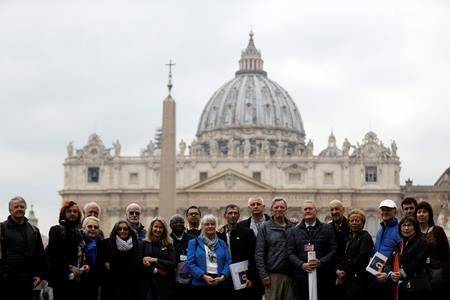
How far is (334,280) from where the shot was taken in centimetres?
1444

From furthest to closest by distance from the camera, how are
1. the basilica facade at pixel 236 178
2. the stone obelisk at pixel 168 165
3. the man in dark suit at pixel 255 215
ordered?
the basilica facade at pixel 236 178
the stone obelisk at pixel 168 165
the man in dark suit at pixel 255 215

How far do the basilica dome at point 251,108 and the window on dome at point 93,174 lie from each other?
2317 centimetres

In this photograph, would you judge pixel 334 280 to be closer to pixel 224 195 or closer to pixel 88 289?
pixel 88 289

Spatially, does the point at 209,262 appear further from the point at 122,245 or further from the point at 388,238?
the point at 388,238

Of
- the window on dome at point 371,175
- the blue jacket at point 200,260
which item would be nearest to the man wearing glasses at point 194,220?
the blue jacket at point 200,260

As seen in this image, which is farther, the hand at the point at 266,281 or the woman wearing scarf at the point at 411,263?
the hand at the point at 266,281

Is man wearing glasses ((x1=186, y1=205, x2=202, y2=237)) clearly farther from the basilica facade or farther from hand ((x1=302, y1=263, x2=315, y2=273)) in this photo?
the basilica facade

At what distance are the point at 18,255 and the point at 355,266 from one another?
4.44 m

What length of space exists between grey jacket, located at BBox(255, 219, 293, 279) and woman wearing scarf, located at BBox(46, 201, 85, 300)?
2370mm

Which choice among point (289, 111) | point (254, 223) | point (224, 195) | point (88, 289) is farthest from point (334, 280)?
point (289, 111)

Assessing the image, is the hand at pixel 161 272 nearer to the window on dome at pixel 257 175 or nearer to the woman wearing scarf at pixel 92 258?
the woman wearing scarf at pixel 92 258

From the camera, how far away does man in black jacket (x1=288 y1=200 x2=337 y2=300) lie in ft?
46.7

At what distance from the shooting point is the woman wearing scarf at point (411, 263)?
13.2 meters

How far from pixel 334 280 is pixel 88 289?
10.9ft
